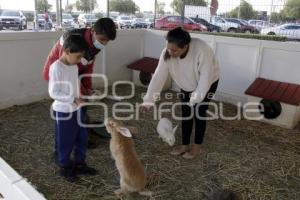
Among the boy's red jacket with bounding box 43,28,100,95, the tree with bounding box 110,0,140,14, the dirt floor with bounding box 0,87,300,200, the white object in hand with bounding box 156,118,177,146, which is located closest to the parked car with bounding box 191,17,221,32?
the dirt floor with bounding box 0,87,300,200

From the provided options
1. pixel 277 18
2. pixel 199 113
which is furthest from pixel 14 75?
pixel 277 18

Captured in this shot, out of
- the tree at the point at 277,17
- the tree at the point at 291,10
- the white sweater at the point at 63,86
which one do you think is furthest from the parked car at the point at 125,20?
the white sweater at the point at 63,86

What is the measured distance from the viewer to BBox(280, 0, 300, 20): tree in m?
7.50

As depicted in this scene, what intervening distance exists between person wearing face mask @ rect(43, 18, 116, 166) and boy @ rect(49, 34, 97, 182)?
0.47 ft

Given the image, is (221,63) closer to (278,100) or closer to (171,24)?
(278,100)

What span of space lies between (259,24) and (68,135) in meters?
7.16

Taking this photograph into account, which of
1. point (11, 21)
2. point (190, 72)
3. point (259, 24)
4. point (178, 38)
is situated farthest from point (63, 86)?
point (11, 21)

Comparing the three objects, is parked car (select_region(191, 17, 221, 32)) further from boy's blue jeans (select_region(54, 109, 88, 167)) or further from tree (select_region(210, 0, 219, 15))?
boy's blue jeans (select_region(54, 109, 88, 167))

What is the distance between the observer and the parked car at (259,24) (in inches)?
316

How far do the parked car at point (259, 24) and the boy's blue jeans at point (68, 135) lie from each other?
6646mm

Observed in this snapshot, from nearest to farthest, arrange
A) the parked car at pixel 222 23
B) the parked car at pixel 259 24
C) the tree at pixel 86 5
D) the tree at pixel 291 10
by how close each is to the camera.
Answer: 1. the tree at pixel 291 10
2. the parked car at pixel 259 24
3. the parked car at pixel 222 23
4. the tree at pixel 86 5

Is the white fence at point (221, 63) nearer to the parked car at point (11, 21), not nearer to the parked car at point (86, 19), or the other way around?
the parked car at point (86, 19)

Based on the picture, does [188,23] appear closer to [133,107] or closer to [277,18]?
[277,18]

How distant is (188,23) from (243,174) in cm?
581
